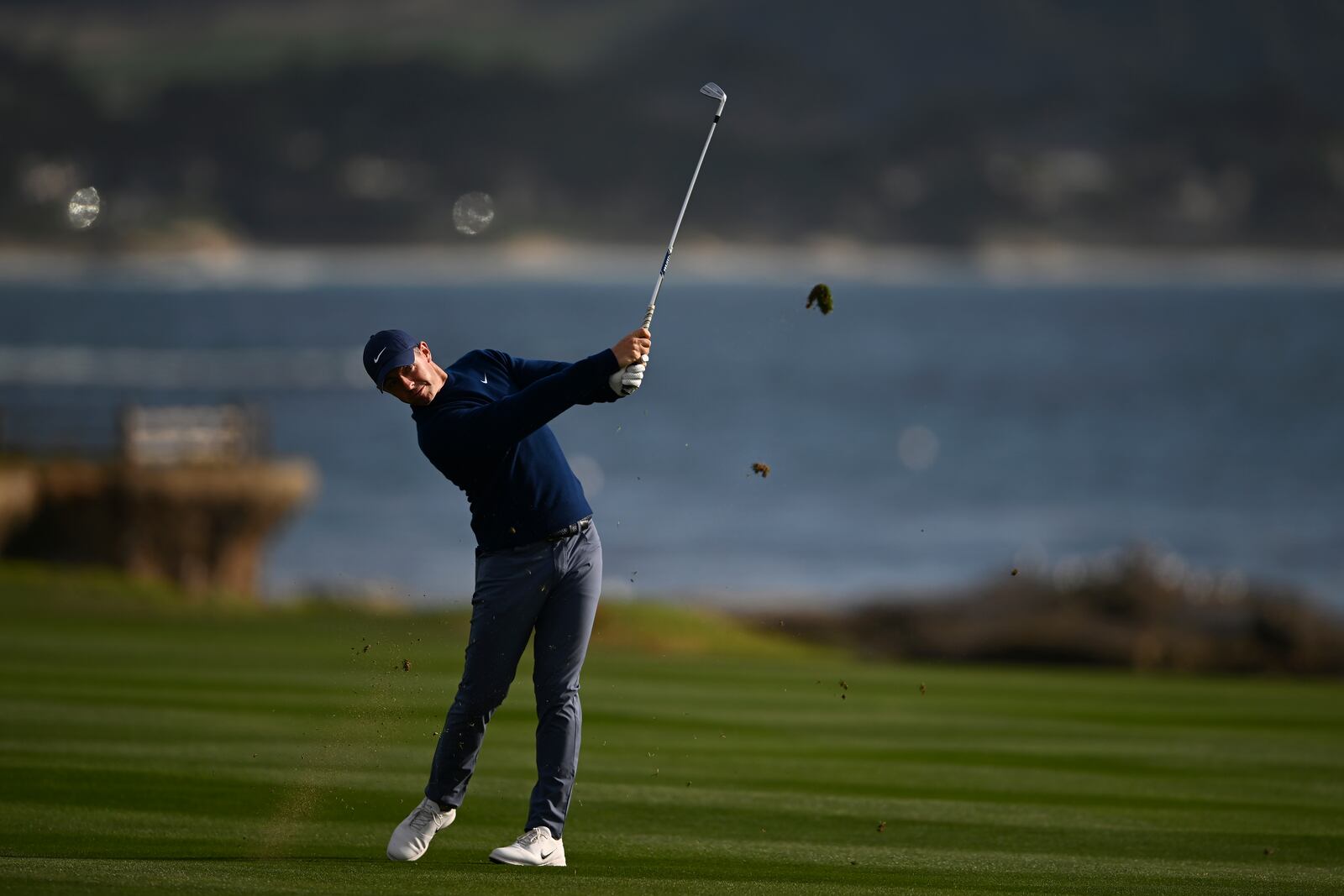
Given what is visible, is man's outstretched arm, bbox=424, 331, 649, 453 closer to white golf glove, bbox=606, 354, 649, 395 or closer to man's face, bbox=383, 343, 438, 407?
white golf glove, bbox=606, 354, 649, 395

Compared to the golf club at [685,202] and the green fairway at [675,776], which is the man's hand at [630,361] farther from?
the green fairway at [675,776]

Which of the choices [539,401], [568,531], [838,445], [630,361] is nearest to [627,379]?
[630,361]

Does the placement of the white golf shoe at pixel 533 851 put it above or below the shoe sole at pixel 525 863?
above

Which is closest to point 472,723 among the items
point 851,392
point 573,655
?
point 573,655

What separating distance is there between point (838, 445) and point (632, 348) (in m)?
82.5

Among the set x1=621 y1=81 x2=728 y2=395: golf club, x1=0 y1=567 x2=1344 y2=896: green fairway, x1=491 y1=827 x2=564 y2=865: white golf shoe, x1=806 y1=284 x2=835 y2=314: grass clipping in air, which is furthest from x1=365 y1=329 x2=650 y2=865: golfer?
x1=806 y1=284 x2=835 y2=314: grass clipping in air

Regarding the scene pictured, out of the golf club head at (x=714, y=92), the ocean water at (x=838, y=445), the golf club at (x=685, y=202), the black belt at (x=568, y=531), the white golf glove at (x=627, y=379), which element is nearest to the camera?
the white golf glove at (x=627, y=379)

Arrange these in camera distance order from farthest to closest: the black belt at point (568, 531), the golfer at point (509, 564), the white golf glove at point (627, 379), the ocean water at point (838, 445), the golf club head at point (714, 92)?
the ocean water at point (838, 445), the golf club head at point (714, 92), the black belt at point (568, 531), the golfer at point (509, 564), the white golf glove at point (627, 379)

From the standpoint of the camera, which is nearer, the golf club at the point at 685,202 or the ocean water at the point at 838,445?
the golf club at the point at 685,202

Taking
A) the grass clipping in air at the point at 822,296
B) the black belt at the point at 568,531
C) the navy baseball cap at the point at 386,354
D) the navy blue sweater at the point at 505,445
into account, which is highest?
the grass clipping in air at the point at 822,296

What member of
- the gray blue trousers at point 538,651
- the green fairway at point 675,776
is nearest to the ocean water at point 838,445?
the green fairway at point 675,776

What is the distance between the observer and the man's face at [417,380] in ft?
24.8

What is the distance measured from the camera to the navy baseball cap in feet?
24.7

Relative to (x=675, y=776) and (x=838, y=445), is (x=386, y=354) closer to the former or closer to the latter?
(x=675, y=776)
